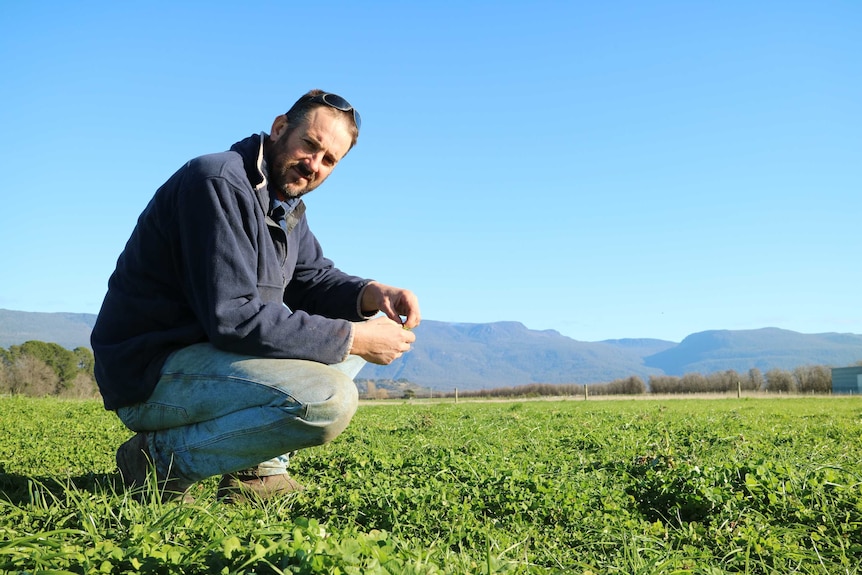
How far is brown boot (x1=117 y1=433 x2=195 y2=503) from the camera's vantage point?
3.19 metres

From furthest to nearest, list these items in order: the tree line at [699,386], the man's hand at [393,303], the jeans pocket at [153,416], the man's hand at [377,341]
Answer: the tree line at [699,386]
the man's hand at [393,303]
the man's hand at [377,341]
the jeans pocket at [153,416]

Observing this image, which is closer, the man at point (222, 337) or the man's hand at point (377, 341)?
the man at point (222, 337)

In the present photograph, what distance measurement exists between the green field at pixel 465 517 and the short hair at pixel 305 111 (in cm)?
201

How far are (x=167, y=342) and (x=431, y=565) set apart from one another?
71.8 inches

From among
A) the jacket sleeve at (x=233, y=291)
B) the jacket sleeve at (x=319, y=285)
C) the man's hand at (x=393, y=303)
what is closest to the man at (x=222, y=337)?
the jacket sleeve at (x=233, y=291)

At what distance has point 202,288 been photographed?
3.13 metres

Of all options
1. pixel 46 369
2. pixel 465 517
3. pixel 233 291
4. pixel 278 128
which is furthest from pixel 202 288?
pixel 46 369

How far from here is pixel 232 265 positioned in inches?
122

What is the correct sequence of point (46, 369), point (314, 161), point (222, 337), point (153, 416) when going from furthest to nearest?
point (46, 369), point (314, 161), point (153, 416), point (222, 337)

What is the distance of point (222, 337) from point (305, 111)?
1.38 metres

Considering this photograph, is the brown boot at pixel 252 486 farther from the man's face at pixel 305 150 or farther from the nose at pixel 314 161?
the nose at pixel 314 161

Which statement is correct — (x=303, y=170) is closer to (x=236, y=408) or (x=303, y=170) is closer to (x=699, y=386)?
(x=236, y=408)

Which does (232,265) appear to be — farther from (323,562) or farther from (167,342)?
(323,562)

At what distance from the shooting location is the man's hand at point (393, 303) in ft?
13.4
